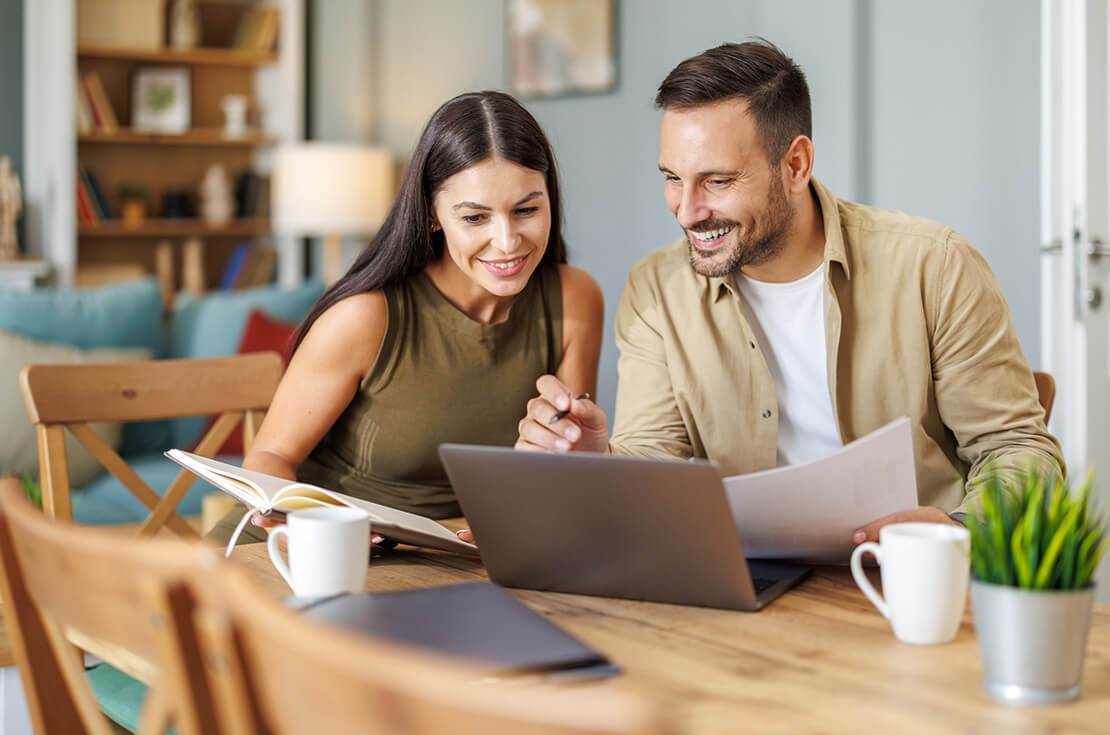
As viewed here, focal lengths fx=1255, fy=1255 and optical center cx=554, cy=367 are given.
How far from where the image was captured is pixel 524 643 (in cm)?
100

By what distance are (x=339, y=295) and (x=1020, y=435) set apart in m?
0.98

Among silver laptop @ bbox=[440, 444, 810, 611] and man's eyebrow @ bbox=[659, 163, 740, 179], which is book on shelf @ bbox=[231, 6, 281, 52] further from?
silver laptop @ bbox=[440, 444, 810, 611]

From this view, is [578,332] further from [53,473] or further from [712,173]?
A: [53,473]

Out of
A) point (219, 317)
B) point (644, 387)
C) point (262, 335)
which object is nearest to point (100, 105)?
point (219, 317)

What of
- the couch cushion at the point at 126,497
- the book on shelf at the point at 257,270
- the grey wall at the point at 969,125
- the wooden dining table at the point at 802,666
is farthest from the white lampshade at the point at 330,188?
the wooden dining table at the point at 802,666

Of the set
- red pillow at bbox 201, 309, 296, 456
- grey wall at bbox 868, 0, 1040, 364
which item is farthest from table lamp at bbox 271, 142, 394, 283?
grey wall at bbox 868, 0, 1040, 364

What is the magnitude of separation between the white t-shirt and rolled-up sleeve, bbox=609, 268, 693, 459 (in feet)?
0.48

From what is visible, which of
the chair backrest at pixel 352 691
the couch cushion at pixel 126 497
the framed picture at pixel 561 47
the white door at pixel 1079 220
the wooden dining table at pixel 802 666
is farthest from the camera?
the framed picture at pixel 561 47

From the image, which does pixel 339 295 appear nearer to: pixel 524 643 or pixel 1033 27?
pixel 524 643

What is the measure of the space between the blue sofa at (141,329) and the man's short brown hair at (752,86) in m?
2.08

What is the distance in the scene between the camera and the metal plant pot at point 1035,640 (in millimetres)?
910

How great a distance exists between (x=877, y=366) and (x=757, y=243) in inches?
9.4

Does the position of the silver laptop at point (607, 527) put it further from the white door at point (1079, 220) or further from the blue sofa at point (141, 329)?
the blue sofa at point (141, 329)

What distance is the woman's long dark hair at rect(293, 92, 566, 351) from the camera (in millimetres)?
1795
